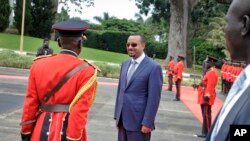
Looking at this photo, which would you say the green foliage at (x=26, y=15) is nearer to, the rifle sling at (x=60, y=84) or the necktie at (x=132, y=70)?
the necktie at (x=132, y=70)

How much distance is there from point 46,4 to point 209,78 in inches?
1322

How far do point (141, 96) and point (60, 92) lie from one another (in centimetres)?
156

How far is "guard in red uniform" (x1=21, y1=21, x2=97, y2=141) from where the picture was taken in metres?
4.10

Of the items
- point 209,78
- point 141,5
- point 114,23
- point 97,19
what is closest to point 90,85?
point 209,78

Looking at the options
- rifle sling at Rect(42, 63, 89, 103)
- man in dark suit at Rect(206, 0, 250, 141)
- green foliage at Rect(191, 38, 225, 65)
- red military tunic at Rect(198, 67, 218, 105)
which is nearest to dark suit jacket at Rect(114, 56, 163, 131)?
rifle sling at Rect(42, 63, 89, 103)

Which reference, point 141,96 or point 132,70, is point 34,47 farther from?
point 141,96

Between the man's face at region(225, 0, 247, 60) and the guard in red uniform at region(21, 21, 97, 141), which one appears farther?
the guard in red uniform at region(21, 21, 97, 141)

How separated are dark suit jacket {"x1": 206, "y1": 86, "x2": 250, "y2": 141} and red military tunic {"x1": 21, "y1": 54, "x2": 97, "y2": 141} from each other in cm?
239

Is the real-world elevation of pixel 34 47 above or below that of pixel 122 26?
below

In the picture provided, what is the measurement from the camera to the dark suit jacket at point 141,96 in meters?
5.37

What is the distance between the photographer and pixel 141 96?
5477 millimetres

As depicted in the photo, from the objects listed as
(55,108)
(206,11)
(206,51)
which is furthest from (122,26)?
(55,108)

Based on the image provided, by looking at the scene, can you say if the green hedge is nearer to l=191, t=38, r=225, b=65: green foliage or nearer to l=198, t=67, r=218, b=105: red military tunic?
l=191, t=38, r=225, b=65: green foliage

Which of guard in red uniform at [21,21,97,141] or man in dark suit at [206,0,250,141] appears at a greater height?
man in dark suit at [206,0,250,141]
